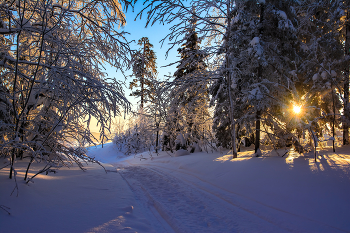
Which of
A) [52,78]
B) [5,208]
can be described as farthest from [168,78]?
[5,208]

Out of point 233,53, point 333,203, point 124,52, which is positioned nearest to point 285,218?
point 333,203

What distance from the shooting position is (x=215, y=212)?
13.3ft

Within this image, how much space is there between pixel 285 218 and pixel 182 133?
12.8 metres

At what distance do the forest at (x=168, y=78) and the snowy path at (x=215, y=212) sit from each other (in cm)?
237

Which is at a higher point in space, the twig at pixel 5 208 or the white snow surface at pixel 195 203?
the twig at pixel 5 208

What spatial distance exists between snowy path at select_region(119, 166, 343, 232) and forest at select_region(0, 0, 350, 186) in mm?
2366

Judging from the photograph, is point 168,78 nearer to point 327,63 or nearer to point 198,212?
point 198,212

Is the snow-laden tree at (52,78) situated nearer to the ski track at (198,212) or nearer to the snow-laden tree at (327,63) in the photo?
the ski track at (198,212)

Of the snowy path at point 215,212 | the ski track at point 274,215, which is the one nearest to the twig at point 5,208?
the snowy path at point 215,212

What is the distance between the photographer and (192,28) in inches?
311

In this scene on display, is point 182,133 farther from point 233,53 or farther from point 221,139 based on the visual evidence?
point 233,53

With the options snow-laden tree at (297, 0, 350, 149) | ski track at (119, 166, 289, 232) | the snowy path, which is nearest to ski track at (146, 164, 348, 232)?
the snowy path

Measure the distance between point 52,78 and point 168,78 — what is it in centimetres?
521

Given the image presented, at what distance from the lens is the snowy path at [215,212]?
3455 mm
